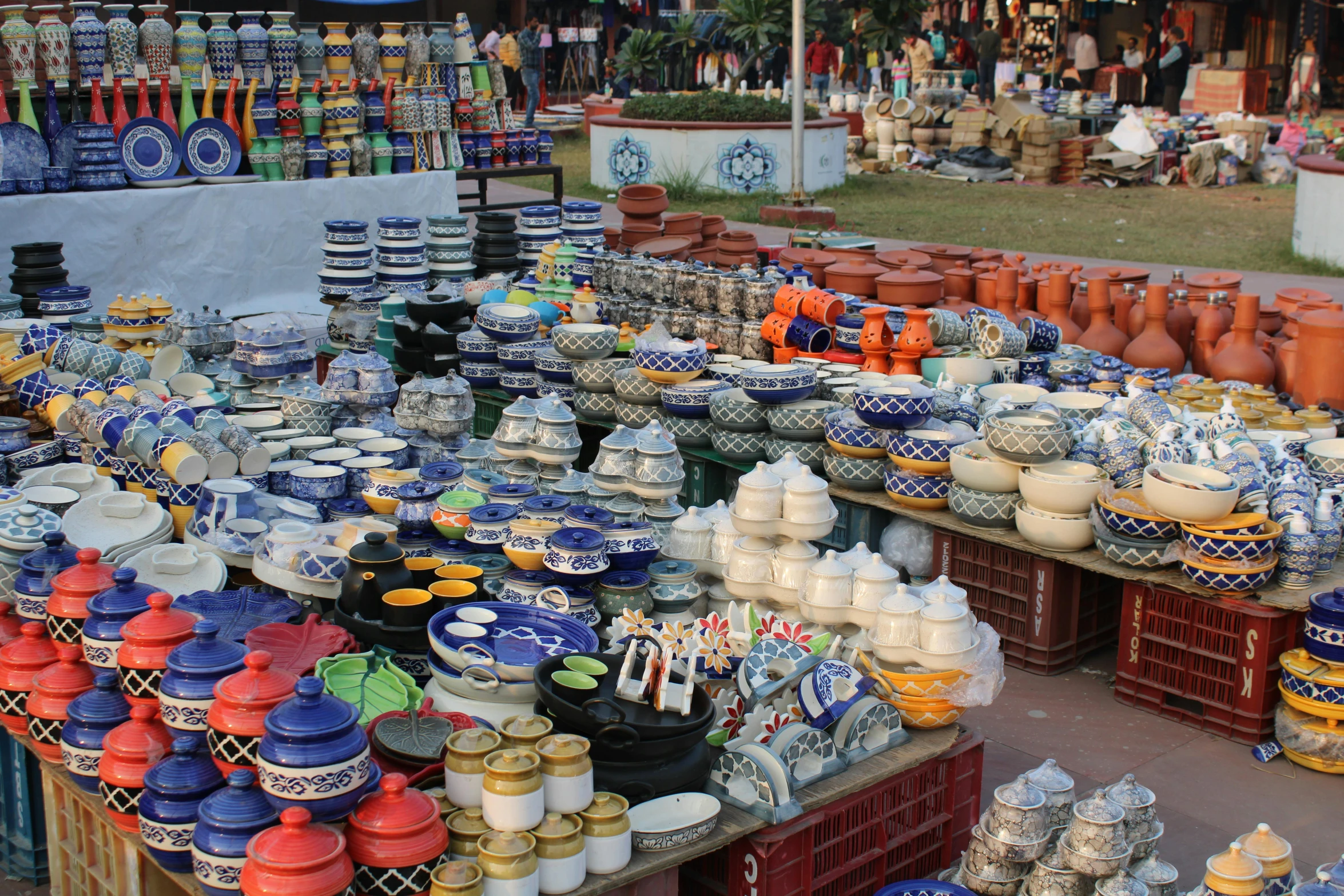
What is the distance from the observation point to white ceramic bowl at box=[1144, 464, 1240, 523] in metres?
3.50

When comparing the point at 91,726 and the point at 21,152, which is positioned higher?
the point at 21,152

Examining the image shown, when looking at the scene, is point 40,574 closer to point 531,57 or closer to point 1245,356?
point 1245,356

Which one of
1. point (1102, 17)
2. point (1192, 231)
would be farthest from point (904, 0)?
point (1102, 17)

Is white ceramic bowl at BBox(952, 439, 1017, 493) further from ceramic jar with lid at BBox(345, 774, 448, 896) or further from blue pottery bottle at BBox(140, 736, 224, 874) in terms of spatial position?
blue pottery bottle at BBox(140, 736, 224, 874)

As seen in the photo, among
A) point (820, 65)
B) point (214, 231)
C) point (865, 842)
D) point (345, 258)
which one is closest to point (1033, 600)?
point (865, 842)

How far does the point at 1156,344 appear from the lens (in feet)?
17.8

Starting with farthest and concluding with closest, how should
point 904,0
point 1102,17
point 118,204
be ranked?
point 1102,17, point 904,0, point 118,204

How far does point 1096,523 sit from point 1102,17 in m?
22.5

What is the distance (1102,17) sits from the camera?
77.8ft

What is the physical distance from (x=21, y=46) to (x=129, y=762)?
5785mm

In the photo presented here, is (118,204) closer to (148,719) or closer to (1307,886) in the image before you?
(148,719)

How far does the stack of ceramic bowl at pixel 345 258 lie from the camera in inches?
260

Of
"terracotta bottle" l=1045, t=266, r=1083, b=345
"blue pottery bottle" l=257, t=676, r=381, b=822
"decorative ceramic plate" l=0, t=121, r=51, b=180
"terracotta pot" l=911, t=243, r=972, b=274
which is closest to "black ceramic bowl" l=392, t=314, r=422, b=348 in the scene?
"decorative ceramic plate" l=0, t=121, r=51, b=180

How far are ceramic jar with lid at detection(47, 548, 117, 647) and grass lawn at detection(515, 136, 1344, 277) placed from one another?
29.5ft
